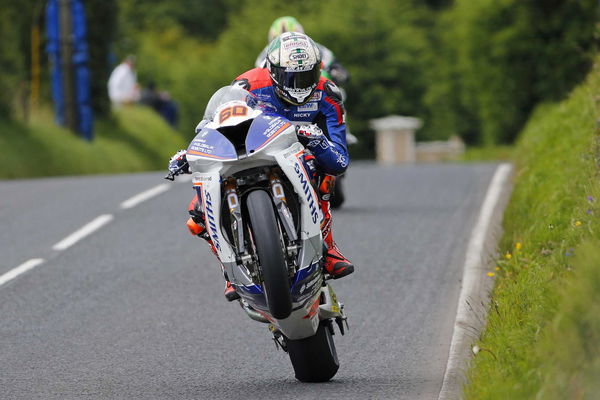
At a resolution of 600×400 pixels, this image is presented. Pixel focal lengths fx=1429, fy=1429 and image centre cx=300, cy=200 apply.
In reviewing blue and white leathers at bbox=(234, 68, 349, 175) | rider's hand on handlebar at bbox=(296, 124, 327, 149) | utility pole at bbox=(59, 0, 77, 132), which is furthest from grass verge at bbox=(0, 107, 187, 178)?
rider's hand on handlebar at bbox=(296, 124, 327, 149)

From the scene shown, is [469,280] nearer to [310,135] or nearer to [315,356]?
[315,356]

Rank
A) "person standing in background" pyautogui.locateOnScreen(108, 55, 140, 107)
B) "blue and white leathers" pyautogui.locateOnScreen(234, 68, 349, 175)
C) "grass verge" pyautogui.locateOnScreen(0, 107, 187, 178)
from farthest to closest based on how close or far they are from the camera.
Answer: "person standing in background" pyautogui.locateOnScreen(108, 55, 140, 107) → "grass verge" pyautogui.locateOnScreen(0, 107, 187, 178) → "blue and white leathers" pyautogui.locateOnScreen(234, 68, 349, 175)

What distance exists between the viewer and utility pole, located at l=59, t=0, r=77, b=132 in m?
28.4

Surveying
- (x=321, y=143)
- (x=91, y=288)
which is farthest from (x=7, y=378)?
(x=91, y=288)

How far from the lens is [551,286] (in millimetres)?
6852

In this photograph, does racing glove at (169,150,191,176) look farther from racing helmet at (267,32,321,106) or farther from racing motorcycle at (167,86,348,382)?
racing helmet at (267,32,321,106)

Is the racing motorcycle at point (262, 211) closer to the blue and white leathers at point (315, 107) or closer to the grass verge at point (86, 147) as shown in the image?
the blue and white leathers at point (315, 107)

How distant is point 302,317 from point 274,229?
0.62m

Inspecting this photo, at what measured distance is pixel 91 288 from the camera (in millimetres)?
10734

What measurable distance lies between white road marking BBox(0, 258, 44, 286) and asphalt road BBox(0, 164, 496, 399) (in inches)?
2.8

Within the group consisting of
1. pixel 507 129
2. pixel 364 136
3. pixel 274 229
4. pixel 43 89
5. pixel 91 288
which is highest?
pixel 274 229

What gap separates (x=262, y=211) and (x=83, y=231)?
7.24 meters

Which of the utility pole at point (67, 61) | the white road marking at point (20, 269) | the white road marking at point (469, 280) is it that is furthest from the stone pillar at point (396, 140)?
the white road marking at point (20, 269)

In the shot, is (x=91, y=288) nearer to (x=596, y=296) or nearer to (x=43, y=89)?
(x=596, y=296)
